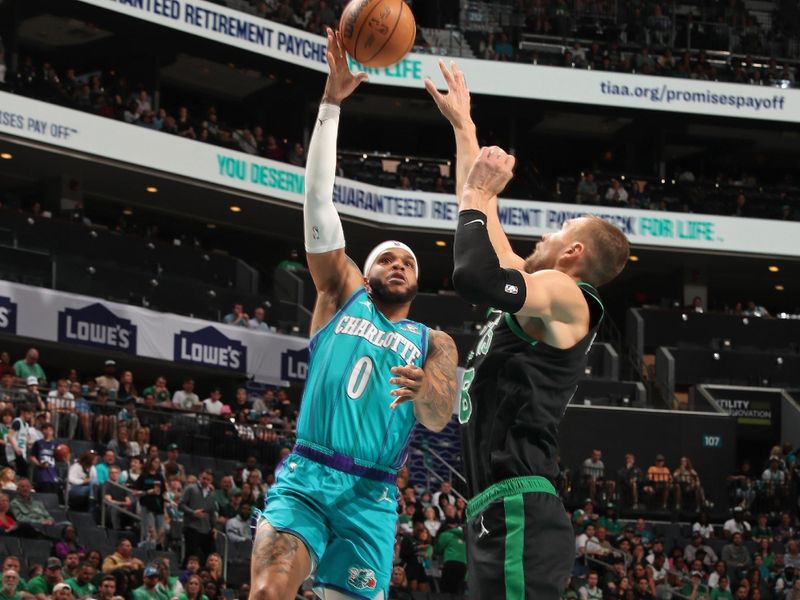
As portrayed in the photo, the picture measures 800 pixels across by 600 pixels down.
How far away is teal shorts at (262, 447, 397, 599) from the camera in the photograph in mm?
7281

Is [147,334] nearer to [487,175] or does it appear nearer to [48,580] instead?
[48,580]

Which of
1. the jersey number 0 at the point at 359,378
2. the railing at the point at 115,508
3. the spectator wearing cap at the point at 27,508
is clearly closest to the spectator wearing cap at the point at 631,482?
the railing at the point at 115,508

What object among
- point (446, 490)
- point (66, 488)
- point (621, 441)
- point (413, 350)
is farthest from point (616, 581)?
point (413, 350)

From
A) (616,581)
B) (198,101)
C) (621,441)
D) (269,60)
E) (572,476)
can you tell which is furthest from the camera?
(198,101)

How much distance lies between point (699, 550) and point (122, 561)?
12842mm

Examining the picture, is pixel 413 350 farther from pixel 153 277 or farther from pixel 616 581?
pixel 153 277

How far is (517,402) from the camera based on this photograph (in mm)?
6227

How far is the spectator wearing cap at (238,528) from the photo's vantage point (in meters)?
20.5

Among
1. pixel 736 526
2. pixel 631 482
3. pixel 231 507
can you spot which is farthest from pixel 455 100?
pixel 631 482

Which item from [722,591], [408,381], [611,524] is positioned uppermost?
[408,381]

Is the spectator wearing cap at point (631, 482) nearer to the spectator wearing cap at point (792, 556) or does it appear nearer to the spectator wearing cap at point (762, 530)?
the spectator wearing cap at point (762, 530)

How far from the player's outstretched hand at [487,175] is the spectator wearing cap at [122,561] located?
11.9m

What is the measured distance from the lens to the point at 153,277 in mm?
32031

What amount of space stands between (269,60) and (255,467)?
1759 cm
